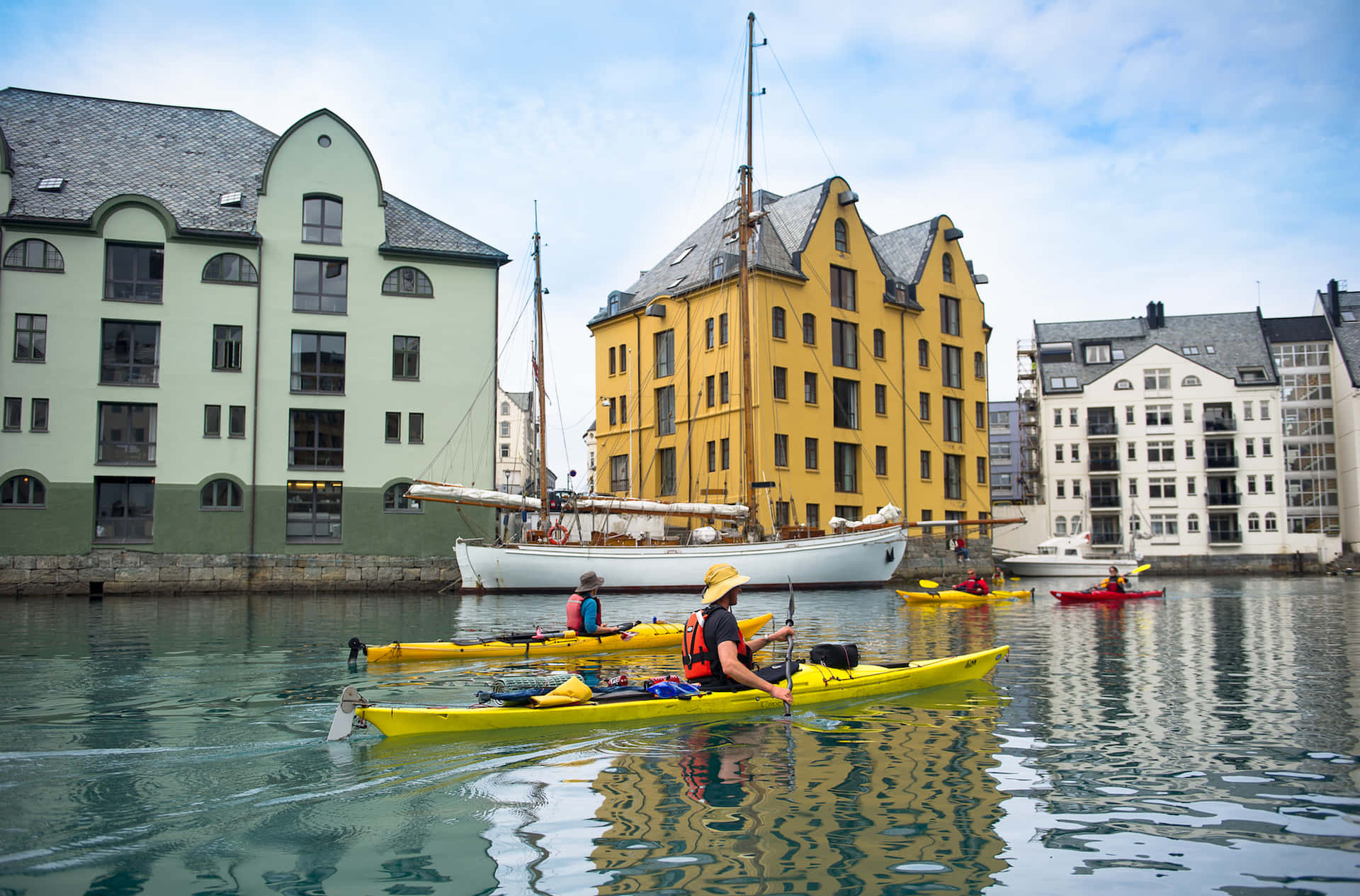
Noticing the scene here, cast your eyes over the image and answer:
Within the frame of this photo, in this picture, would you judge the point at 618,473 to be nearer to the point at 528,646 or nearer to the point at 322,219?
the point at 322,219

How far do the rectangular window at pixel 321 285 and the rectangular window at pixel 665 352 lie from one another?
58.7ft

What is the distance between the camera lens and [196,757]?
8.79 metres

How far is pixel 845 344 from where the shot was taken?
168 feet

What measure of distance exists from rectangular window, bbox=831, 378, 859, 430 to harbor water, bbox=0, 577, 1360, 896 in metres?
34.4

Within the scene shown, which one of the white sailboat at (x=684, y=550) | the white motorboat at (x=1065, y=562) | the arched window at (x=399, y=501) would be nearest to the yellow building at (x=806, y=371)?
the white sailboat at (x=684, y=550)

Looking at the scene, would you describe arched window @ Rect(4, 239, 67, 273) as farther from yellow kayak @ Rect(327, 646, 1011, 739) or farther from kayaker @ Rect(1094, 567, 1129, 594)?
kayaker @ Rect(1094, 567, 1129, 594)

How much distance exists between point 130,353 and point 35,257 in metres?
4.78

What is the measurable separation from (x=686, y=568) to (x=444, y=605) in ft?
35.5

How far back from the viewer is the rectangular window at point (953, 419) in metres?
56.5

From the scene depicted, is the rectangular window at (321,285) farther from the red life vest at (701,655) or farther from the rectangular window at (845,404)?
the red life vest at (701,655)

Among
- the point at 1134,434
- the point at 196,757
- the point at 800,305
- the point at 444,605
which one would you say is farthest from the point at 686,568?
the point at 1134,434

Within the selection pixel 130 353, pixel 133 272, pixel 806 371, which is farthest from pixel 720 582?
pixel 806 371

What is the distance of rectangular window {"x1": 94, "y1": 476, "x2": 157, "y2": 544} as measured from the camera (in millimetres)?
36812

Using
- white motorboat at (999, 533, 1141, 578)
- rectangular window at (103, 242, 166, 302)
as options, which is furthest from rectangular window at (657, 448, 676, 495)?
rectangular window at (103, 242, 166, 302)
